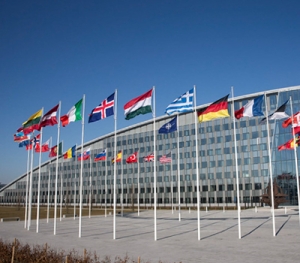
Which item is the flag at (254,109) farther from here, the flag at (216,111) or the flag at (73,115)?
the flag at (73,115)

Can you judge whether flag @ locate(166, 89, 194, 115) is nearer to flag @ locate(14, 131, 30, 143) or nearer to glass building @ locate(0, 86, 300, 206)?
flag @ locate(14, 131, 30, 143)

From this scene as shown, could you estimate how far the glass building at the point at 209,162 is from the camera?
84125mm

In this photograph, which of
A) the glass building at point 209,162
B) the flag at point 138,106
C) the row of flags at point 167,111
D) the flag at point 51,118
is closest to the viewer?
the row of flags at point 167,111

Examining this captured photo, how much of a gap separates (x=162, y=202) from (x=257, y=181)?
29557mm

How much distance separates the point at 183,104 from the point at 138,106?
11.5 feet

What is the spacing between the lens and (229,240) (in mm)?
24531

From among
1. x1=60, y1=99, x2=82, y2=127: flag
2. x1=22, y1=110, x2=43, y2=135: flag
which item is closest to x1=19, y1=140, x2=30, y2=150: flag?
x1=22, y1=110, x2=43, y2=135: flag

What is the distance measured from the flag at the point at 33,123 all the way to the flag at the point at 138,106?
38.2 ft

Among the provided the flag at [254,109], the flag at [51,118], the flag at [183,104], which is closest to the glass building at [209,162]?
the flag at [51,118]

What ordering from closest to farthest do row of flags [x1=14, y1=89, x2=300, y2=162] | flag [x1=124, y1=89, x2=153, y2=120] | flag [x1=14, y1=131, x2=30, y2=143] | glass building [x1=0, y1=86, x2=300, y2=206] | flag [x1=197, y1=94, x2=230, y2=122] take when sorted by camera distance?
flag [x1=197, y1=94, x2=230, y2=122] < row of flags [x1=14, y1=89, x2=300, y2=162] < flag [x1=124, y1=89, x2=153, y2=120] < flag [x1=14, y1=131, x2=30, y2=143] < glass building [x1=0, y1=86, x2=300, y2=206]

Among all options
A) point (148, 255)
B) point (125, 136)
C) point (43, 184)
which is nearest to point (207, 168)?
point (125, 136)

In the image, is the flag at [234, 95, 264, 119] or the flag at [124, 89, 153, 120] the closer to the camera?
the flag at [124, 89, 153, 120]

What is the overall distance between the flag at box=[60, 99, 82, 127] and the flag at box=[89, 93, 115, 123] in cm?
236

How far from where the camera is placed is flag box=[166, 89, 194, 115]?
26.6 m
